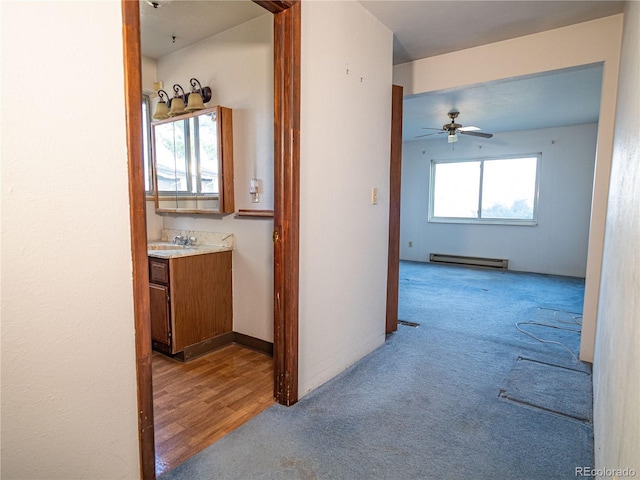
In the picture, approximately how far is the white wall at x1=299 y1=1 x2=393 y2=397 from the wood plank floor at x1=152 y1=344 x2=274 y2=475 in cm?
37

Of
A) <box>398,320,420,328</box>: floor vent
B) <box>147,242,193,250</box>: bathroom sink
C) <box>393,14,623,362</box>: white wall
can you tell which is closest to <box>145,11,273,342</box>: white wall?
<box>147,242,193,250</box>: bathroom sink

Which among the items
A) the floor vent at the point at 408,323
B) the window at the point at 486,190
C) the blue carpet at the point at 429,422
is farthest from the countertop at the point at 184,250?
the window at the point at 486,190

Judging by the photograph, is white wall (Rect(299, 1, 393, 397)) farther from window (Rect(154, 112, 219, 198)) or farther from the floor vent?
window (Rect(154, 112, 219, 198))

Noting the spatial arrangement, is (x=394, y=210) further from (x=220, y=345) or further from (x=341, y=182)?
(x=220, y=345)

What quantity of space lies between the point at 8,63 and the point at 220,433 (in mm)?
1661

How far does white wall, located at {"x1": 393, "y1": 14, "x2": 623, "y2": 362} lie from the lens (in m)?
2.46

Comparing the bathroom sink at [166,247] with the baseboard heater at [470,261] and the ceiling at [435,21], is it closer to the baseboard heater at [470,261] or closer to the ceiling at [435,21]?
the ceiling at [435,21]

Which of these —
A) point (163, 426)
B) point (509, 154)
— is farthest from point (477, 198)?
point (163, 426)

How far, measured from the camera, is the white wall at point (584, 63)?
2.46 metres

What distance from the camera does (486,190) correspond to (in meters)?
6.54

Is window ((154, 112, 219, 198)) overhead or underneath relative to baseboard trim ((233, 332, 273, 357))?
overhead

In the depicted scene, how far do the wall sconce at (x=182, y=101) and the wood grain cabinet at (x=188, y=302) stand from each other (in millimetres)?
1186

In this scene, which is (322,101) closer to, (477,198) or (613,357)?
(613,357)

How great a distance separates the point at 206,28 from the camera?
268 cm
